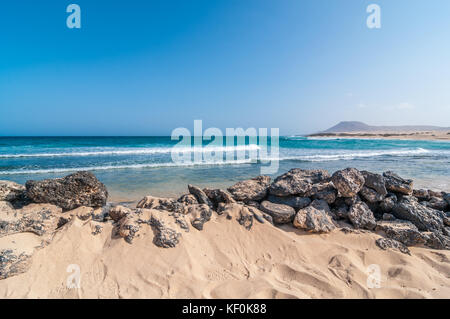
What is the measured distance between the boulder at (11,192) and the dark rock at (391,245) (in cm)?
608

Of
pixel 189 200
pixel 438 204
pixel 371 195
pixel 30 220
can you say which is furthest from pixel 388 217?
pixel 30 220

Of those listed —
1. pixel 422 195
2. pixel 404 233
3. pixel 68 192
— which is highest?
pixel 68 192

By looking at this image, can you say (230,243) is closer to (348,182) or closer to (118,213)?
(118,213)

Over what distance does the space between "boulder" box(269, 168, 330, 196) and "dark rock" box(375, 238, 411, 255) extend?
4.63ft

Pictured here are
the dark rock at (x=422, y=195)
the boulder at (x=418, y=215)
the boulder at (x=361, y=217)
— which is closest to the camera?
the boulder at (x=361, y=217)

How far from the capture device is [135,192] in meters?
7.06

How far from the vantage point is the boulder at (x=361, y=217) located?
375cm

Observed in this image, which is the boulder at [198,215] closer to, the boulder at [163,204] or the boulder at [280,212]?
the boulder at [163,204]

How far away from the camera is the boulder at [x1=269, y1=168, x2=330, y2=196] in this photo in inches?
167

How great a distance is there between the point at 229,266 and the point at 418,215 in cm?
379

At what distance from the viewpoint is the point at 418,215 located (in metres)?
3.96

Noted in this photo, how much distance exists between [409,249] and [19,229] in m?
5.93
